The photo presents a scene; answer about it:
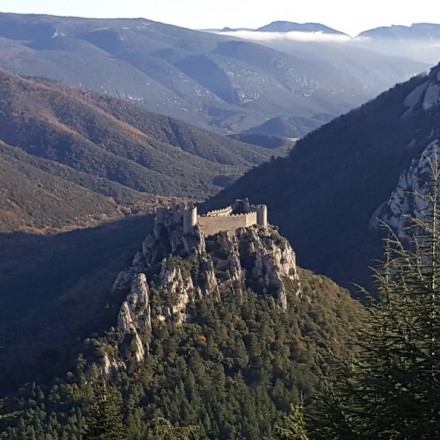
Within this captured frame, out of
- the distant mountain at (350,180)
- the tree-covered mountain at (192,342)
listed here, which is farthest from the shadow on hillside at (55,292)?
the distant mountain at (350,180)

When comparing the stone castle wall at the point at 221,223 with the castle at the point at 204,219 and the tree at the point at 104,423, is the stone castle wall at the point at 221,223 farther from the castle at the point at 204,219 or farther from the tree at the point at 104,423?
the tree at the point at 104,423

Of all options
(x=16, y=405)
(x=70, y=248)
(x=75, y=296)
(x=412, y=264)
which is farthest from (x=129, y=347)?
(x=70, y=248)

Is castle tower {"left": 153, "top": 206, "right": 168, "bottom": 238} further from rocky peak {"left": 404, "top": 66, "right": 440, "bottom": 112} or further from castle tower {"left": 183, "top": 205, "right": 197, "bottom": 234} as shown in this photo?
rocky peak {"left": 404, "top": 66, "right": 440, "bottom": 112}

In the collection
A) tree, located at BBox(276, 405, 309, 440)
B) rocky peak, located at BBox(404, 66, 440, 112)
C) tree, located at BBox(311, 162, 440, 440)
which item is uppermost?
rocky peak, located at BBox(404, 66, 440, 112)

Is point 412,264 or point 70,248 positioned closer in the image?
point 412,264

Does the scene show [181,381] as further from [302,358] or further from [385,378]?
[385,378]

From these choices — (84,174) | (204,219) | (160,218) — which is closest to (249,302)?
(204,219)

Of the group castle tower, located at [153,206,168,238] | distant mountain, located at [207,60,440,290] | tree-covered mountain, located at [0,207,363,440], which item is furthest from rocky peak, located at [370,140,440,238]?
castle tower, located at [153,206,168,238]

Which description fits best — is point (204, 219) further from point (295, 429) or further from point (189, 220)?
point (295, 429)
